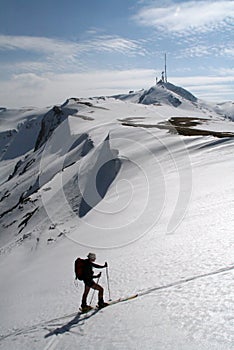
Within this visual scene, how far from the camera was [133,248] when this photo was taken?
51.4ft

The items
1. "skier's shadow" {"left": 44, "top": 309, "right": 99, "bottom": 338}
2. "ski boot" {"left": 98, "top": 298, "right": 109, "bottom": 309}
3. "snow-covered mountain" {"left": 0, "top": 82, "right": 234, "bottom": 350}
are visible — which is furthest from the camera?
"ski boot" {"left": 98, "top": 298, "right": 109, "bottom": 309}

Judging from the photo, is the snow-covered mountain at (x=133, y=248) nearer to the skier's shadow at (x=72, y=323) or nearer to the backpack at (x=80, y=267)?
the skier's shadow at (x=72, y=323)

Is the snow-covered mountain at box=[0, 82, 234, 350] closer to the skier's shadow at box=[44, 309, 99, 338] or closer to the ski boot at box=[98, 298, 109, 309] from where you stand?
the skier's shadow at box=[44, 309, 99, 338]

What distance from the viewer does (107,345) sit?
8609mm

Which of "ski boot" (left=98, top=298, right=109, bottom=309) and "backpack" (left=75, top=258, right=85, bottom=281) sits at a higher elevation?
"backpack" (left=75, top=258, right=85, bottom=281)

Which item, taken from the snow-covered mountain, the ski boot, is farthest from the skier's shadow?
the ski boot

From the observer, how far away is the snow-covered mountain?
9.02 m

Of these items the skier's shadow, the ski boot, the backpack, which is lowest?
the skier's shadow

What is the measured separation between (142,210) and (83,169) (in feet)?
50.4

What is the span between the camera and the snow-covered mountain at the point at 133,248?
9023 millimetres

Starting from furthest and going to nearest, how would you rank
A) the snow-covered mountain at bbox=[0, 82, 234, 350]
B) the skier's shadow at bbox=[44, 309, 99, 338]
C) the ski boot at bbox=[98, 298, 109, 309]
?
the ski boot at bbox=[98, 298, 109, 309]
the skier's shadow at bbox=[44, 309, 99, 338]
the snow-covered mountain at bbox=[0, 82, 234, 350]

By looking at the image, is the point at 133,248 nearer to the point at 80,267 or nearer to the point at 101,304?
the point at 101,304

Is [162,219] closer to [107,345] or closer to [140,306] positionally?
[140,306]

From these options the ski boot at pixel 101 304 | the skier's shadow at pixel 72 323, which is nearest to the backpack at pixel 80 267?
the ski boot at pixel 101 304
